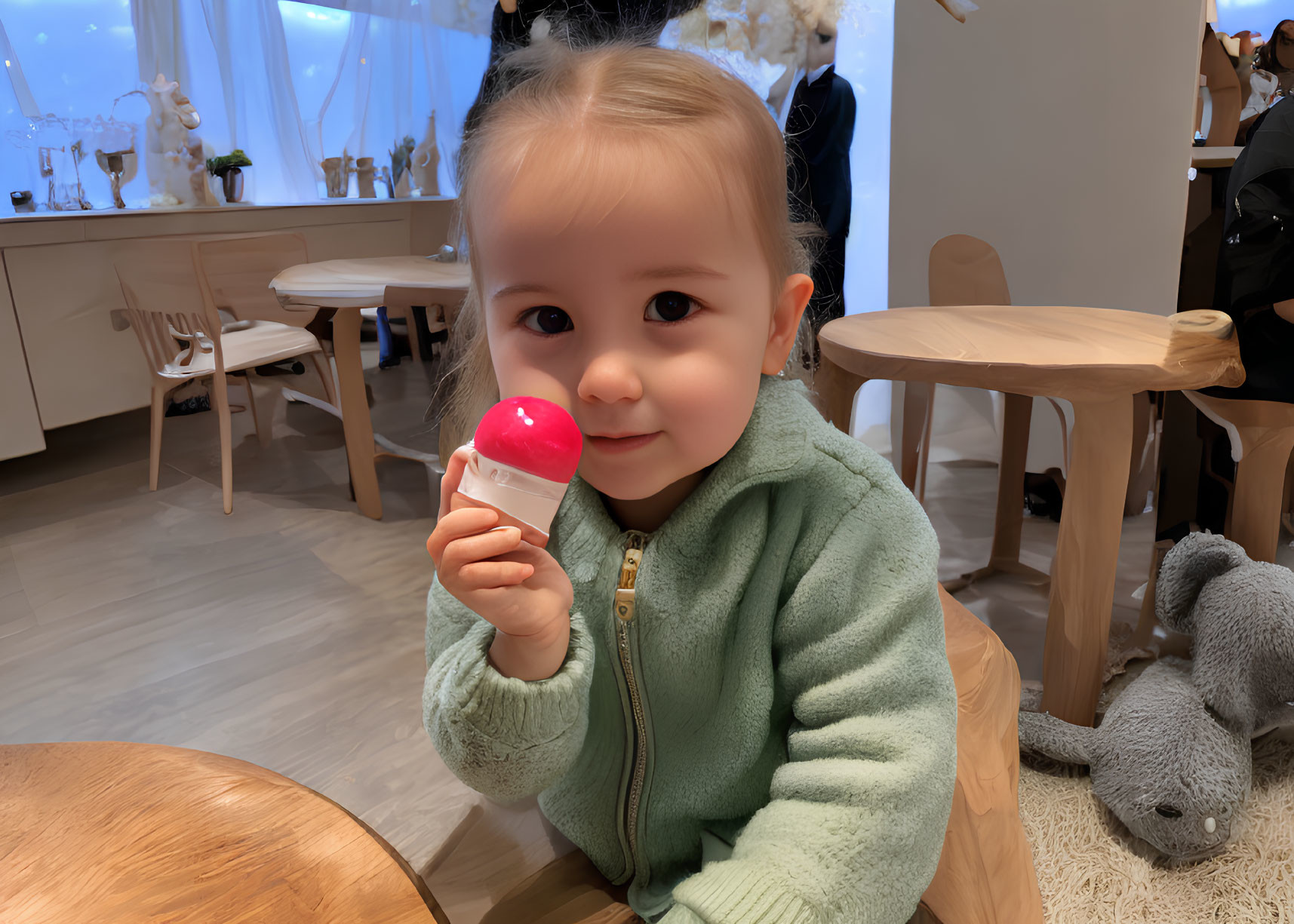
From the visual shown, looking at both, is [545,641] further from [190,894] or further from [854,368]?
[854,368]

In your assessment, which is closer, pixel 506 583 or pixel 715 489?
pixel 506 583

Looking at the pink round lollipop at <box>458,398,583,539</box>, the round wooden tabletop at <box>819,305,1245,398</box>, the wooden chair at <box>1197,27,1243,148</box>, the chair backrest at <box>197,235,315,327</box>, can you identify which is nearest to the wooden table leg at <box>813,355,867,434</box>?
the round wooden tabletop at <box>819,305,1245,398</box>

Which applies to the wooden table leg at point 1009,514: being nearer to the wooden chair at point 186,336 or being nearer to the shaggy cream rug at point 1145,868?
the shaggy cream rug at point 1145,868

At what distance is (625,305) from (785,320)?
15 centimetres

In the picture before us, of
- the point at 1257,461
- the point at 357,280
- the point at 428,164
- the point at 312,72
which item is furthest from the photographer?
the point at 428,164

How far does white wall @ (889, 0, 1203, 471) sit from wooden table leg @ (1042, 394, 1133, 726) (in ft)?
2.78

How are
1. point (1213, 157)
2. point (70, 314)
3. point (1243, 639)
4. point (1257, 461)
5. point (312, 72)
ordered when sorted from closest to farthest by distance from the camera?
1. point (1243, 639)
2. point (1257, 461)
3. point (1213, 157)
4. point (70, 314)
5. point (312, 72)

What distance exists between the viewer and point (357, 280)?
2.31 metres

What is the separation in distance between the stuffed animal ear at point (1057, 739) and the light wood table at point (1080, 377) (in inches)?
3.4

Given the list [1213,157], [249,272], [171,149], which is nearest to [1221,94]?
[1213,157]

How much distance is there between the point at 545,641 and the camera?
48 centimetres

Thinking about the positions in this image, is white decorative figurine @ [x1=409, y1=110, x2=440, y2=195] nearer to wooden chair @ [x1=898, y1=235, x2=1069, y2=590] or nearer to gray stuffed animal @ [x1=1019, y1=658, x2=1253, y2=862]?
wooden chair @ [x1=898, y1=235, x2=1069, y2=590]

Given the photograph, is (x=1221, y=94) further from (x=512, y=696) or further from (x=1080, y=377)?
(x=512, y=696)

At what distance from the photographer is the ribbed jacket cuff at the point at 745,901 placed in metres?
0.45
